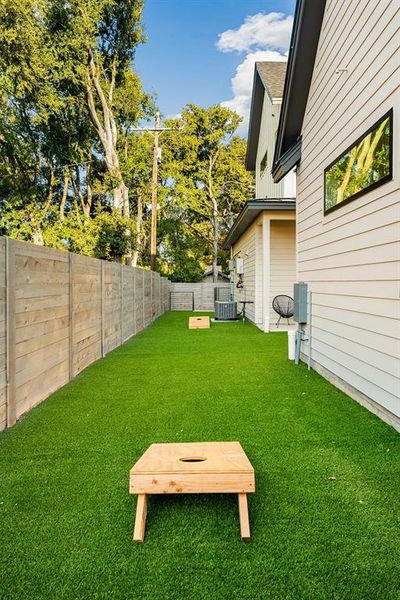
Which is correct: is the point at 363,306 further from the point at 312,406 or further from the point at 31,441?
the point at 31,441

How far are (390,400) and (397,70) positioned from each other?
9.07 feet

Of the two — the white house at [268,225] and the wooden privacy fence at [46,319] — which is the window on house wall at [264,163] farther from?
the wooden privacy fence at [46,319]

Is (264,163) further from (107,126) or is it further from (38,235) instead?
(38,235)

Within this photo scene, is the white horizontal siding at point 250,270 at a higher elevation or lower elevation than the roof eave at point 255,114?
lower

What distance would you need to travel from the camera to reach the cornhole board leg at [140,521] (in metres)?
2.19

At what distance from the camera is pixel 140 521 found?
2219 millimetres

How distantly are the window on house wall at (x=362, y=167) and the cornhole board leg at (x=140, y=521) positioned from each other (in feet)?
10.4

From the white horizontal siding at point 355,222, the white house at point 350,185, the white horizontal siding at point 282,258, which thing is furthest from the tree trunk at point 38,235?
the white horizontal siding at point 355,222

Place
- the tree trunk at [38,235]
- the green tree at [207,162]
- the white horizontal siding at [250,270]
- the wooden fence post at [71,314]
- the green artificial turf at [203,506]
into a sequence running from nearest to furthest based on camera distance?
the green artificial turf at [203,506] → the wooden fence post at [71,314] → the white horizontal siding at [250,270] → the tree trunk at [38,235] → the green tree at [207,162]

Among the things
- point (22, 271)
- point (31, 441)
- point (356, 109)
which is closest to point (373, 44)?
point (356, 109)

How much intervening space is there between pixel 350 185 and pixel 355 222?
0.42m

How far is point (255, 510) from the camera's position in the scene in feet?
8.13

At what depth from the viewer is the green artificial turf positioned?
6.24 feet

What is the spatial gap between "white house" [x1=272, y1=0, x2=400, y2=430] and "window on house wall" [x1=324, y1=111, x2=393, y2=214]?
11mm
